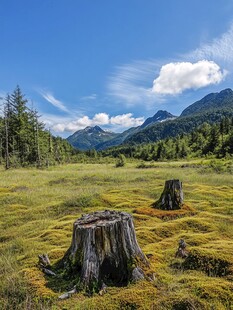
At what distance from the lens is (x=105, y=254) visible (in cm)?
566

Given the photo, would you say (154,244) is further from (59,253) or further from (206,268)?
(59,253)

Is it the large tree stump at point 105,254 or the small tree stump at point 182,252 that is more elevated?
the large tree stump at point 105,254

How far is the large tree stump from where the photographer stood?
18.0 ft

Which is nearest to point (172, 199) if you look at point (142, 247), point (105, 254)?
point (142, 247)

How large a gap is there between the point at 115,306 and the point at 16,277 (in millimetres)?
2476

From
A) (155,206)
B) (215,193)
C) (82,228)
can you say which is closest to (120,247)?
(82,228)

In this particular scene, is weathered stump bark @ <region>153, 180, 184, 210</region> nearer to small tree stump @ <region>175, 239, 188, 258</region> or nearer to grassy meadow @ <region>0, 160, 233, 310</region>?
grassy meadow @ <region>0, 160, 233, 310</region>

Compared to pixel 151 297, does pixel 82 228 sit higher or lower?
higher

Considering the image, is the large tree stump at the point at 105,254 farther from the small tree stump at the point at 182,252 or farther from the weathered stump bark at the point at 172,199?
the weathered stump bark at the point at 172,199

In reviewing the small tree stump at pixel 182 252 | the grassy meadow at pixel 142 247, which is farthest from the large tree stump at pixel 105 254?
the small tree stump at pixel 182 252

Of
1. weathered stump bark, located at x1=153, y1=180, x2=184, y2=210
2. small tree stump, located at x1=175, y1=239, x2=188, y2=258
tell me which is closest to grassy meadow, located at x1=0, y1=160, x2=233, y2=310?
small tree stump, located at x1=175, y1=239, x2=188, y2=258

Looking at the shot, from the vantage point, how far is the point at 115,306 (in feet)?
15.0

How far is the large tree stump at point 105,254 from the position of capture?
18.0ft

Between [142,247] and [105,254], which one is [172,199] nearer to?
[142,247]
